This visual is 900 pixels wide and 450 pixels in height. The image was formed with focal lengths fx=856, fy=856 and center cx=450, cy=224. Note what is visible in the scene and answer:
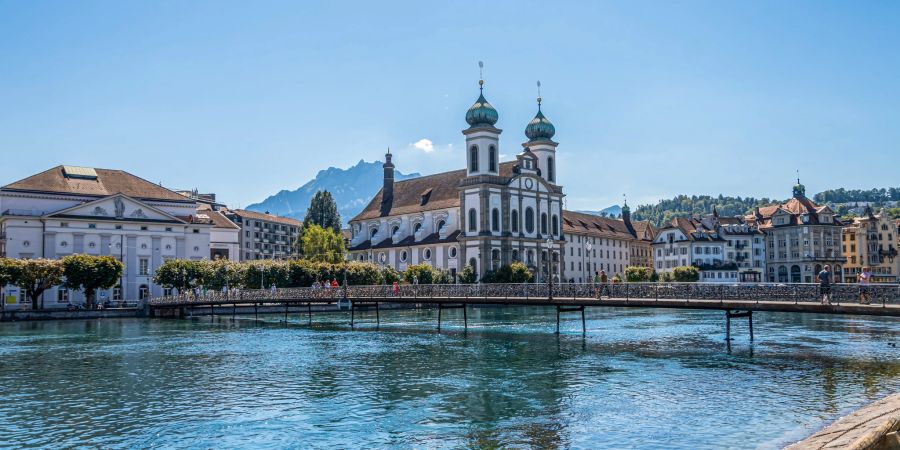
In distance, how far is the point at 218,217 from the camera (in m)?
126

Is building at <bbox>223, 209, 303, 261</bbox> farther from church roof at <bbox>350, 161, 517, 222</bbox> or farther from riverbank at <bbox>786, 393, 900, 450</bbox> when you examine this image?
riverbank at <bbox>786, 393, 900, 450</bbox>

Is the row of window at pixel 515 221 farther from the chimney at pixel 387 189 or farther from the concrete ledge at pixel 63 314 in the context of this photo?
the concrete ledge at pixel 63 314

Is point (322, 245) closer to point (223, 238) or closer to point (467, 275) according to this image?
point (223, 238)

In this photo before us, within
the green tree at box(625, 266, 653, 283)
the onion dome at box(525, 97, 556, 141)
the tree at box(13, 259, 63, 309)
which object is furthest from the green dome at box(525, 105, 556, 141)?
the tree at box(13, 259, 63, 309)

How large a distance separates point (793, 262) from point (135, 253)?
10741cm

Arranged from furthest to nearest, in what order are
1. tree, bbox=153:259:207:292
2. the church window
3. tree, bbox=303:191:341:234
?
tree, bbox=303:191:341:234
the church window
tree, bbox=153:259:207:292

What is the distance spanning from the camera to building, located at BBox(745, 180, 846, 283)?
146625mm

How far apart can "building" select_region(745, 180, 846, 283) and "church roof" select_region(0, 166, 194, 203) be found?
101 meters

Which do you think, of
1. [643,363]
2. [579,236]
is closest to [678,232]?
[579,236]

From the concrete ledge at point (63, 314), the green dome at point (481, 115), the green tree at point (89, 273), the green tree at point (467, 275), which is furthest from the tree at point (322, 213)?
the concrete ledge at point (63, 314)

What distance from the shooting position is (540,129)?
417 ft

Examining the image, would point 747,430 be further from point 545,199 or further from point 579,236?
point 579,236

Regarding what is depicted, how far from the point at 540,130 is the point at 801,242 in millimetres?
53882

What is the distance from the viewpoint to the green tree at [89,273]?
272 feet
